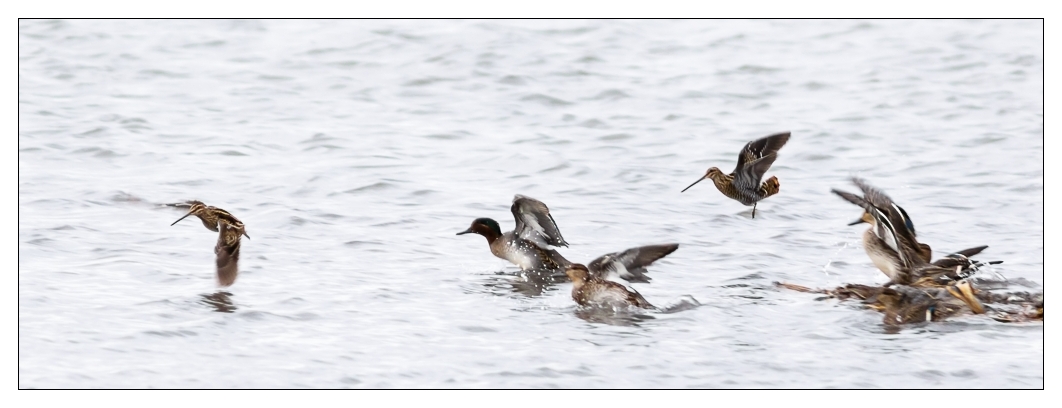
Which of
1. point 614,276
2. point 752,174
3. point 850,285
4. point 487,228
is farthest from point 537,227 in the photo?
point 850,285

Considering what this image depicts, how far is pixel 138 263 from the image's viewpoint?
10.5 m

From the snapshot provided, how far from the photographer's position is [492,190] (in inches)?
544

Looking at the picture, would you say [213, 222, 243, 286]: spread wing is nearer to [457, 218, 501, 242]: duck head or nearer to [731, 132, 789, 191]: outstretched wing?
[457, 218, 501, 242]: duck head

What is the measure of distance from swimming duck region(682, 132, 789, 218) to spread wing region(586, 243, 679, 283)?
216 cm

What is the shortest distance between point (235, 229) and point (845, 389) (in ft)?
14.5

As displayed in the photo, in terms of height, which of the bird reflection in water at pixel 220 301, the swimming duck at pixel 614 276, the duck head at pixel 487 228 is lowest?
the bird reflection in water at pixel 220 301

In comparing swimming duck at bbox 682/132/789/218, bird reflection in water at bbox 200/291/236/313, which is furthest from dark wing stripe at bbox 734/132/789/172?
bird reflection in water at bbox 200/291/236/313

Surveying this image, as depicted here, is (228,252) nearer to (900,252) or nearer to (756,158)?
(756,158)

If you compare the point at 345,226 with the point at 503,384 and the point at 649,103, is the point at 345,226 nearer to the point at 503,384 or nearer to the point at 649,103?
the point at 503,384

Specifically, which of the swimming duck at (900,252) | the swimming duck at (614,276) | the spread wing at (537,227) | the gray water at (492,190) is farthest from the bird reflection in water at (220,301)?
the swimming duck at (900,252)

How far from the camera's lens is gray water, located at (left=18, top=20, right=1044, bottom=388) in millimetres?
8289

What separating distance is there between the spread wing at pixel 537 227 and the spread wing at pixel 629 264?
3.70ft

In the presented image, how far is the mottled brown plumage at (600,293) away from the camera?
9.51 metres

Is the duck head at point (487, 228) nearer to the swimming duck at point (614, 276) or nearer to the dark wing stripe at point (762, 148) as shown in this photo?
the swimming duck at point (614, 276)
